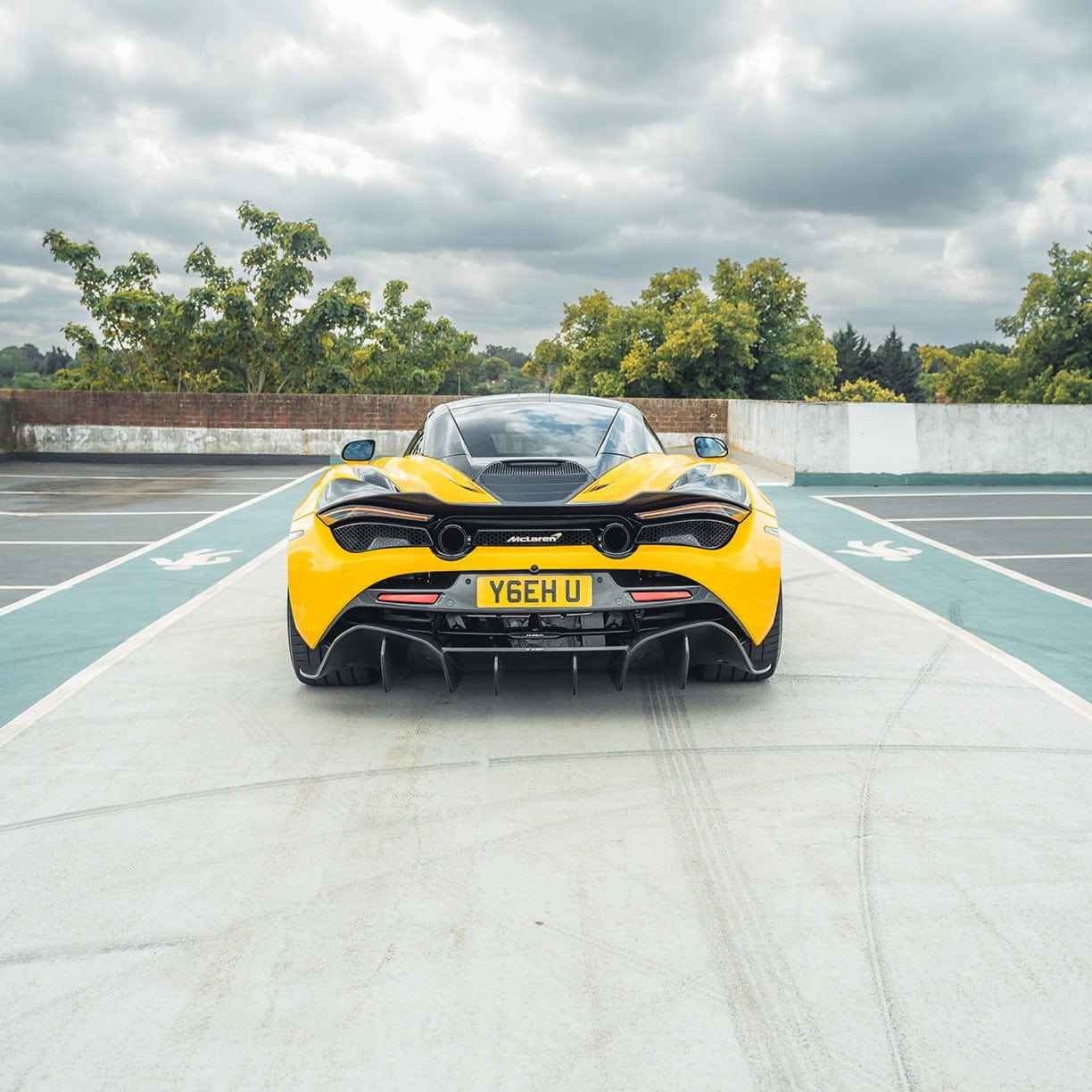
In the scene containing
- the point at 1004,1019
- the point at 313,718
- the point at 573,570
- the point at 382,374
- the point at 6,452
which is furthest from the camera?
the point at 382,374

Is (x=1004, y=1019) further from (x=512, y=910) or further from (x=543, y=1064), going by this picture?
(x=512, y=910)

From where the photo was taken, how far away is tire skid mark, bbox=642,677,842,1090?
2.05 metres

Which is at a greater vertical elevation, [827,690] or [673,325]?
[673,325]

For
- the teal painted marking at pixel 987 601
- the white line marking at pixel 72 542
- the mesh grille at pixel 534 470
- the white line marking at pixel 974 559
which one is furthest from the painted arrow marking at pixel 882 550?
the white line marking at pixel 72 542

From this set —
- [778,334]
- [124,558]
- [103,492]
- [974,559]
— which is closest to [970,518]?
[974,559]

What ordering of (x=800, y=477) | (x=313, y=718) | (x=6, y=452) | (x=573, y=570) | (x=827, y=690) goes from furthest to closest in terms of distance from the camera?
1. (x=6, y=452)
2. (x=800, y=477)
3. (x=827, y=690)
4. (x=313, y=718)
5. (x=573, y=570)

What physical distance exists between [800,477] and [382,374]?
39.7 metres

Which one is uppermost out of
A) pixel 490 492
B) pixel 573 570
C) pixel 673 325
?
pixel 673 325

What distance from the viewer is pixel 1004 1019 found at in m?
2.18

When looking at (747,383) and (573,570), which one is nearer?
(573,570)

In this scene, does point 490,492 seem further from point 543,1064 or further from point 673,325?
point 673,325

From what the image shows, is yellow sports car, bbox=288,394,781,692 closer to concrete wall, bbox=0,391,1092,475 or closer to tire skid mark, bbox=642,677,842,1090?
tire skid mark, bbox=642,677,842,1090

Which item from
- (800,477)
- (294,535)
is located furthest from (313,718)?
(800,477)

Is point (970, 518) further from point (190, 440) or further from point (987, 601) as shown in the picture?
point (190, 440)
